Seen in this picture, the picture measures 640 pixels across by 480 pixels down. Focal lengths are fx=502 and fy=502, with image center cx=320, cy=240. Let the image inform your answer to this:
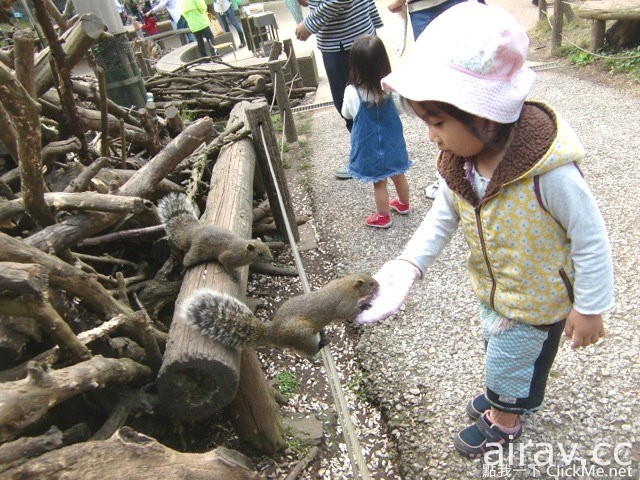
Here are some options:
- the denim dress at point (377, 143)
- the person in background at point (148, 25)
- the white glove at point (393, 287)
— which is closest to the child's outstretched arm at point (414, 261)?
the white glove at point (393, 287)

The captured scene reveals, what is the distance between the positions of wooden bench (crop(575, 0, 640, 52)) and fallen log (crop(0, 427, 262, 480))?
7466 millimetres

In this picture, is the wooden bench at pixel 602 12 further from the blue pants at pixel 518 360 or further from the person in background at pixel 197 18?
the person in background at pixel 197 18

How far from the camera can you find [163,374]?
1.91 meters

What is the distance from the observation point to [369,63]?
3.54 m

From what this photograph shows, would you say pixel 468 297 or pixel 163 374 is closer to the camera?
pixel 163 374

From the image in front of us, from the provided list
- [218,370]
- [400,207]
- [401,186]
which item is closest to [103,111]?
[218,370]

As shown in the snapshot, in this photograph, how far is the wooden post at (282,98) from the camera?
6.10 m

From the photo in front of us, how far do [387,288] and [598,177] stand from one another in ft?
10.6

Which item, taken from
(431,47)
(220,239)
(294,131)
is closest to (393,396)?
(220,239)

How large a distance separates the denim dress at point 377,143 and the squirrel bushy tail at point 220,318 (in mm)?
2213

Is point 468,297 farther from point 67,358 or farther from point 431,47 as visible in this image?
point 67,358

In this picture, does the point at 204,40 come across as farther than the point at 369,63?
Yes

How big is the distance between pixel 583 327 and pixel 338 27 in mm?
3835

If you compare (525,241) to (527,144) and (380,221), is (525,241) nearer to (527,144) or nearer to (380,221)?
(527,144)
